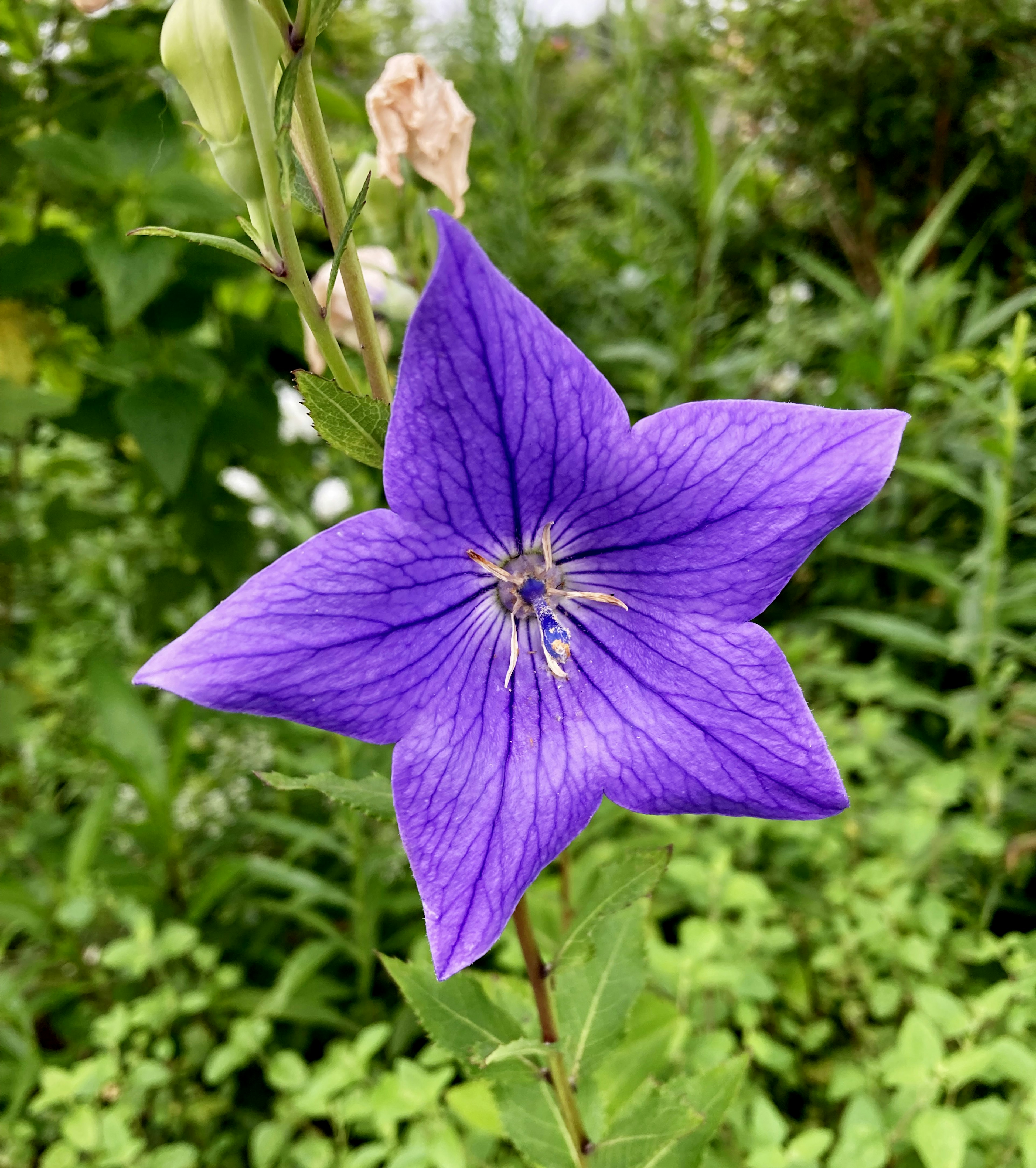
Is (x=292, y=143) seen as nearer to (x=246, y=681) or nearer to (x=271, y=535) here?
(x=246, y=681)

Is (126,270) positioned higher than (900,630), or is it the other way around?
(126,270)

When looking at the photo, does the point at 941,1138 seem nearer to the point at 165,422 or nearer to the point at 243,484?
the point at 165,422

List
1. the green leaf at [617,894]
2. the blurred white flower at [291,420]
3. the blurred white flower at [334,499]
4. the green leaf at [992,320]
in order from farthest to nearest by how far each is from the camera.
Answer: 1. the blurred white flower at [291,420]
2. the green leaf at [992,320]
3. the blurred white flower at [334,499]
4. the green leaf at [617,894]

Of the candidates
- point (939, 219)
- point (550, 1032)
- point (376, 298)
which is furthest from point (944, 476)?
point (550, 1032)

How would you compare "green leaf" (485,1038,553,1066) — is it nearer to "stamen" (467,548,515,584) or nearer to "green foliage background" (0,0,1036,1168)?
"green foliage background" (0,0,1036,1168)

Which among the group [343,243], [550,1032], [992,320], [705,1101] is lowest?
[705,1101]

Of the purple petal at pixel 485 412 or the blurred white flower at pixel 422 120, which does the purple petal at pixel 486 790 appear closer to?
the purple petal at pixel 485 412

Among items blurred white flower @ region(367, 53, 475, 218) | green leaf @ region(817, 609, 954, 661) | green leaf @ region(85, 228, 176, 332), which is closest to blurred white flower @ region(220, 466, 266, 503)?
green leaf @ region(85, 228, 176, 332)

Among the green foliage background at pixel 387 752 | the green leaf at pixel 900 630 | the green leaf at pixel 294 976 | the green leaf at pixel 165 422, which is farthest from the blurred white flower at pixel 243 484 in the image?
the green leaf at pixel 900 630

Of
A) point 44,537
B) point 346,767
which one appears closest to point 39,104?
point 44,537
